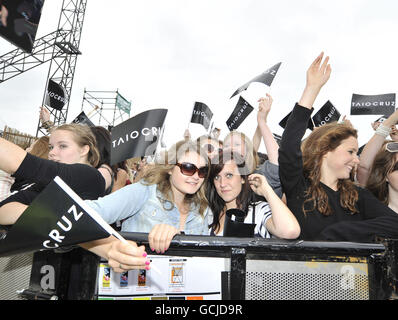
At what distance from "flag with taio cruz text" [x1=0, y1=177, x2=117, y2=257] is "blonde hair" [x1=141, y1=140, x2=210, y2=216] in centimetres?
130

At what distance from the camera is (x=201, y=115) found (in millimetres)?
6117

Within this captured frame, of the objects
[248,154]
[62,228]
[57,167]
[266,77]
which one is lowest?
[62,228]

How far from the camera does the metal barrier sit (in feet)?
4.66

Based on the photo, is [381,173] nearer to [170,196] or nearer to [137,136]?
[170,196]

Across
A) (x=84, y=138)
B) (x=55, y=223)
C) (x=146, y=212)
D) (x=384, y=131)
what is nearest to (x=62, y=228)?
(x=55, y=223)

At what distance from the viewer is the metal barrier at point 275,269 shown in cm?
142

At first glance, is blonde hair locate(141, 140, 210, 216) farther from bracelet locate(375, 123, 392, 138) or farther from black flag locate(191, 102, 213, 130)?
black flag locate(191, 102, 213, 130)

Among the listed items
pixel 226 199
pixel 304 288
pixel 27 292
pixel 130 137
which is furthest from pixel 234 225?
pixel 130 137

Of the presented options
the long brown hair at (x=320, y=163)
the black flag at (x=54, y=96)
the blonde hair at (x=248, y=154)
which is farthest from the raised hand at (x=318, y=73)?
Result: the black flag at (x=54, y=96)

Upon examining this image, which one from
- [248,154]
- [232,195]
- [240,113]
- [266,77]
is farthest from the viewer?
[240,113]

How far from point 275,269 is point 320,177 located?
1414 millimetres

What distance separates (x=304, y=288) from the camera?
1438 mm
